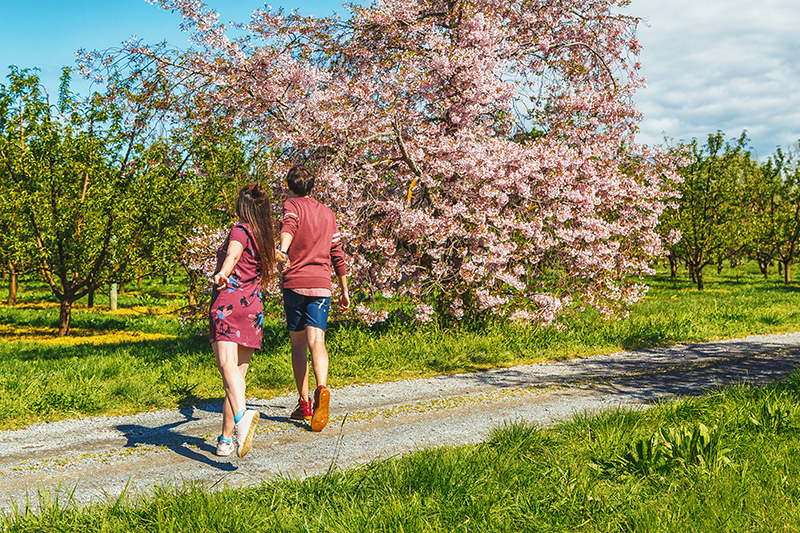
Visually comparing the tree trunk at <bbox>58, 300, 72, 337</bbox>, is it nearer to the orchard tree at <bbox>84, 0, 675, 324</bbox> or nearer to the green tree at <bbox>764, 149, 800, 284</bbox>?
the orchard tree at <bbox>84, 0, 675, 324</bbox>

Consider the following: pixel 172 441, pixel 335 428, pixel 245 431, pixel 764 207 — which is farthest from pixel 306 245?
pixel 764 207

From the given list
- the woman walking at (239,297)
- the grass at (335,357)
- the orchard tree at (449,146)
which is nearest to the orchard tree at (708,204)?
the grass at (335,357)

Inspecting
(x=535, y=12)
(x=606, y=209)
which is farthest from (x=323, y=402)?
(x=535, y=12)

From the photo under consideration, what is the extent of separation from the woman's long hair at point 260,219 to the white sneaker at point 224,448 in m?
1.28

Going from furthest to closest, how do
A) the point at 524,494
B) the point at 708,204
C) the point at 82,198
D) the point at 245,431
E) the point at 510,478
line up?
the point at 708,204
the point at 82,198
the point at 245,431
the point at 510,478
the point at 524,494

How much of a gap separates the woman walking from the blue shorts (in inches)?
22.3

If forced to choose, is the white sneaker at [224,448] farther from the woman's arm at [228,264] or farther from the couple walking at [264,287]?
the woman's arm at [228,264]

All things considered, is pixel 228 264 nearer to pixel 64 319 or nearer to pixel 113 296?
pixel 64 319

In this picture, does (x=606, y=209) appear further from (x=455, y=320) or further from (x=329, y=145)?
(x=329, y=145)

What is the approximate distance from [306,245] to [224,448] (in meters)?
1.90

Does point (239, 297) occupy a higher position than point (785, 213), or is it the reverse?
point (785, 213)

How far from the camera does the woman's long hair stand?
4.57m

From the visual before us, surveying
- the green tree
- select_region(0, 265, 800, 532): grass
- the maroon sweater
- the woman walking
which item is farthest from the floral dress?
the green tree

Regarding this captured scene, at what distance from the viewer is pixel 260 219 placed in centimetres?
459
